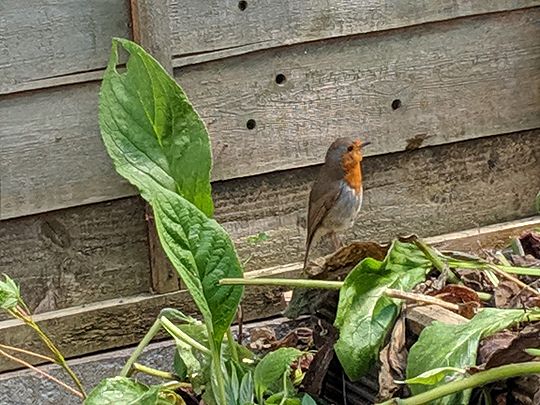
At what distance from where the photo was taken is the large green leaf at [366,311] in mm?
1505

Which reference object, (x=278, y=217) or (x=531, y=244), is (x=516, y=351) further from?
(x=278, y=217)

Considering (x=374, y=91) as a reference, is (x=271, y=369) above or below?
below

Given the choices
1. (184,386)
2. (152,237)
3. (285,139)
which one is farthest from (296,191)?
(184,386)

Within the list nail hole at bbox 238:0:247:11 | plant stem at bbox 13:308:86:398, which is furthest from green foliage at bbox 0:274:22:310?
nail hole at bbox 238:0:247:11

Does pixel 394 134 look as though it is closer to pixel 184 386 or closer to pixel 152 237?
pixel 152 237

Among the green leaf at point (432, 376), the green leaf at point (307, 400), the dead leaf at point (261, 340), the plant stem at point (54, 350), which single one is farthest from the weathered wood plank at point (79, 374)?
the green leaf at point (432, 376)

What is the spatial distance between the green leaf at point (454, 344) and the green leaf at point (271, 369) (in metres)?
0.15

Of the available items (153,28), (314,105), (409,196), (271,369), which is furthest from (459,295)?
(409,196)

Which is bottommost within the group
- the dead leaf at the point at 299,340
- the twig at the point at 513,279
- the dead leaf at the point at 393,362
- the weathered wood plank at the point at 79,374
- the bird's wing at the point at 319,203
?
the weathered wood plank at the point at 79,374

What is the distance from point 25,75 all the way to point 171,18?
360mm

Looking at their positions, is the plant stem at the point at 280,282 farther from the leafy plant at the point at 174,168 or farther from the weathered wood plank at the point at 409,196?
the weathered wood plank at the point at 409,196

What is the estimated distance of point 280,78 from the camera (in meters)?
3.05

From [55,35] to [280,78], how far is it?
555 mm

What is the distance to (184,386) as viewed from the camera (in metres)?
1.64
